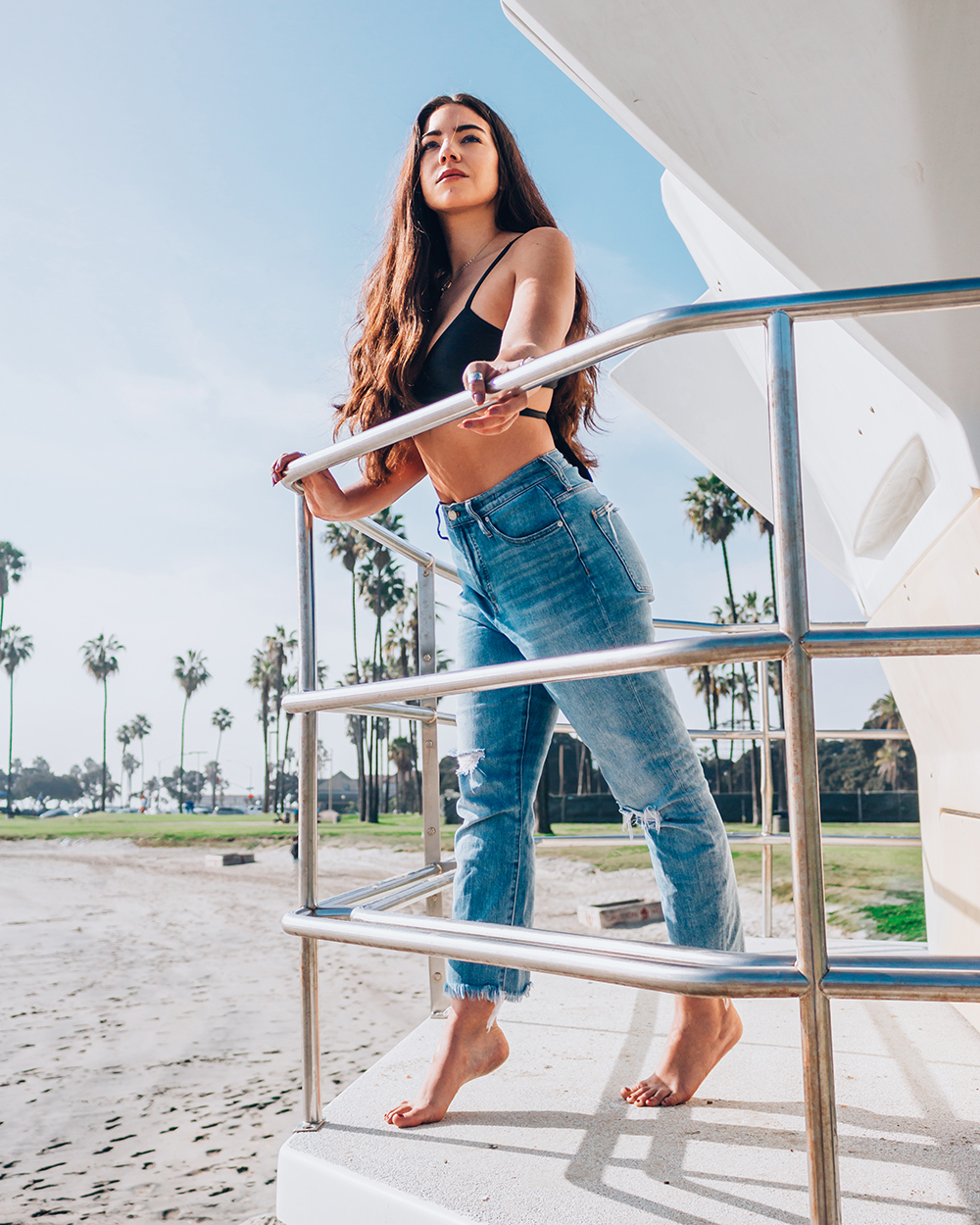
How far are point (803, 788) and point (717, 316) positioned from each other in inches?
23.9

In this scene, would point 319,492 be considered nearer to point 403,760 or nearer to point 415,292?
point 415,292

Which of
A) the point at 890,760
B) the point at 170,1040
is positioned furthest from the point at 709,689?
the point at 170,1040

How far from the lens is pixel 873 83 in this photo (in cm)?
158

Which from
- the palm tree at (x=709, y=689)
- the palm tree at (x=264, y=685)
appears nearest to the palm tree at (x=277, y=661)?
the palm tree at (x=264, y=685)

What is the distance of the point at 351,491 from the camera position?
199cm

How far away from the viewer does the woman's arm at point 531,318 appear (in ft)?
4.34

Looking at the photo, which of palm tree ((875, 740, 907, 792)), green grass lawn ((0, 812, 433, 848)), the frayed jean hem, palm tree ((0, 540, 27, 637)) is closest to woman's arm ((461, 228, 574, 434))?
the frayed jean hem

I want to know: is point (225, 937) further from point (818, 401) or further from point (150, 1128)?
point (818, 401)

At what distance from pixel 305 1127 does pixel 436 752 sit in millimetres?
1041

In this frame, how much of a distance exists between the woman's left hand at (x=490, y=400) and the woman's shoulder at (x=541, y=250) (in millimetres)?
409

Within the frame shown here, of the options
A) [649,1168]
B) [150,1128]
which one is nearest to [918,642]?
[649,1168]

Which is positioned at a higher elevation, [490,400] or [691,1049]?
[490,400]

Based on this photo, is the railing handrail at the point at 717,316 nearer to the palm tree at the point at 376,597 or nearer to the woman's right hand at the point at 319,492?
the woman's right hand at the point at 319,492

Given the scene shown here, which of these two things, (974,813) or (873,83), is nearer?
(873,83)
